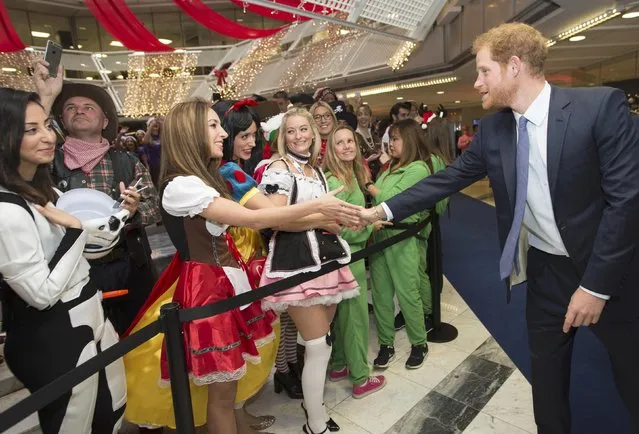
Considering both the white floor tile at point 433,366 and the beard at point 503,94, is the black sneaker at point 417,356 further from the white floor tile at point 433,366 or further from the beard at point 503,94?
the beard at point 503,94

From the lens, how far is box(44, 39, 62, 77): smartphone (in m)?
2.13

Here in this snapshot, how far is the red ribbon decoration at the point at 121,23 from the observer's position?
4.70m

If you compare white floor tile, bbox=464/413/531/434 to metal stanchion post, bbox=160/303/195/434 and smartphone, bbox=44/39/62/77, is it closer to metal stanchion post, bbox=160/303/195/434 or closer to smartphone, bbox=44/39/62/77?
metal stanchion post, bbox=160/303/195/434

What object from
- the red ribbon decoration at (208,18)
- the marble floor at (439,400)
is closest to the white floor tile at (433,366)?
the marble floor at (439,400)

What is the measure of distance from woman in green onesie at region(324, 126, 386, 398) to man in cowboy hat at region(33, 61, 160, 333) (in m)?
1.15

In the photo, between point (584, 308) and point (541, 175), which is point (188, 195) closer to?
point (541, 175)

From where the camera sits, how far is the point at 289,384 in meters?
2.77

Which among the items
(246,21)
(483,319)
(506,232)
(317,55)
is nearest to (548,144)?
(506,232)

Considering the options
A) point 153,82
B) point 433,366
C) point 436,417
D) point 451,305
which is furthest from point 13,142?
point 153,82

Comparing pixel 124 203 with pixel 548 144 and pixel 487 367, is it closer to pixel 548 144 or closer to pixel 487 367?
pixel 548 144

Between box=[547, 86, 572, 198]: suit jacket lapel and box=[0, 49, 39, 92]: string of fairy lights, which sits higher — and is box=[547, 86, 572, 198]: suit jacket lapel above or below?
below

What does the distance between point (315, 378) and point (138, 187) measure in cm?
142

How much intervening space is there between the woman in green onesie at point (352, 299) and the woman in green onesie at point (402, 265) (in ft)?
1.05

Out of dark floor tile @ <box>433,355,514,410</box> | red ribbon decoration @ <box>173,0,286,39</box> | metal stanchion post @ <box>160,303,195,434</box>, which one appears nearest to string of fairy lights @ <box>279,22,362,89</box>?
red ribbon decoration @ <box>173,0,286,39</box>
